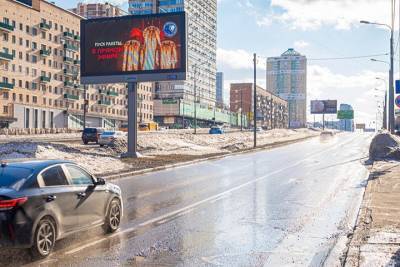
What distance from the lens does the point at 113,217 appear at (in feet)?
33.7

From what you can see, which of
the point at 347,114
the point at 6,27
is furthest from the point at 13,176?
the point at 347,114

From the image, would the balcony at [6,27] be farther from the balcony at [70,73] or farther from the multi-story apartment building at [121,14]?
the multi-story apartment building at [121,14]

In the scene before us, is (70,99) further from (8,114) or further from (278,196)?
(278,196)

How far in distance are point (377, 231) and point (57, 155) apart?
→ 19.6 metres

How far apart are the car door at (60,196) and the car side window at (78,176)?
0.80 feet

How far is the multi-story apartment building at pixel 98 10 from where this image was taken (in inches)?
5647

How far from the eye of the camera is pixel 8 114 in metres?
88.4

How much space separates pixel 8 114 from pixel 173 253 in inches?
3381

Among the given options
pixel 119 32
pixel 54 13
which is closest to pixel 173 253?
pixel 119 32

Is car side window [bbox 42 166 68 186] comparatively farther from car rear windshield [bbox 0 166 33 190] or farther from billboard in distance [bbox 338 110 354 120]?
billboard in distance [bbox 338 110 354 120]

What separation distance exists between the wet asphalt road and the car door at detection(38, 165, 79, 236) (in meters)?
0.46

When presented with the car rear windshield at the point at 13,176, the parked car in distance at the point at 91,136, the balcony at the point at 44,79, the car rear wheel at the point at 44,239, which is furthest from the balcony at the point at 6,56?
the car rear wheel at the point at 44,239

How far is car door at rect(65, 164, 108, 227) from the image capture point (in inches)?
357

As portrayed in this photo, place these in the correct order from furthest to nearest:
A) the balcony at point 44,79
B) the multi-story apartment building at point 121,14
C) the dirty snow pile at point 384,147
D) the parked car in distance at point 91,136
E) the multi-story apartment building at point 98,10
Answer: the multi-story apartment building at point 98,10 → the multi-story apartment building at point 121,14 → the balcony at point 44,79 → the parked car in distance at point 91,136 → the dirty snow pile at point 384,147
